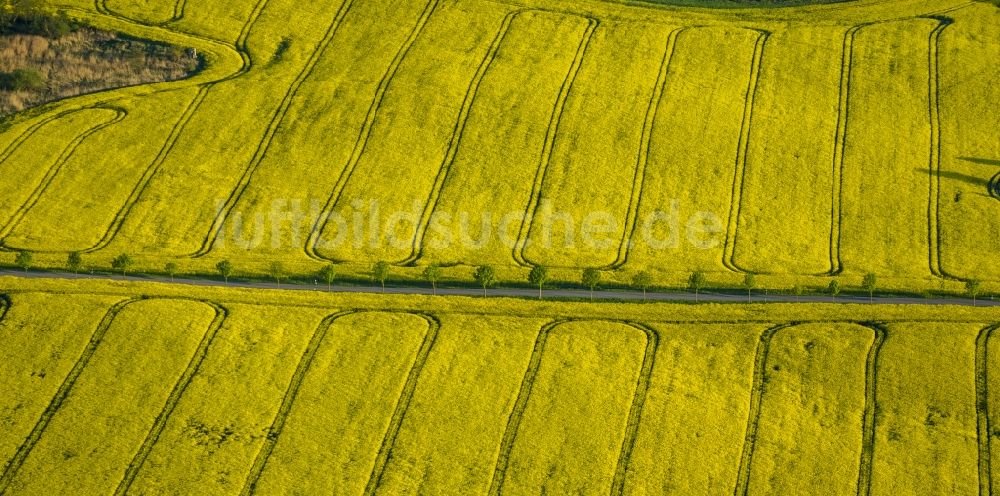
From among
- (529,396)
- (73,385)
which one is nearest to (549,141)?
(529,396)

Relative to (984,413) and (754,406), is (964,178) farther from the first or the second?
(754,406)

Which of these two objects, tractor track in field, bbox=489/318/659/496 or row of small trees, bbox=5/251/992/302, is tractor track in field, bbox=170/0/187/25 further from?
tractor track in field, bbox=489/318/659/496

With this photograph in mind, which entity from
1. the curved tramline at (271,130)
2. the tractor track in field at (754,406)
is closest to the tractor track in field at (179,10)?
the curved tramline at (271,130)

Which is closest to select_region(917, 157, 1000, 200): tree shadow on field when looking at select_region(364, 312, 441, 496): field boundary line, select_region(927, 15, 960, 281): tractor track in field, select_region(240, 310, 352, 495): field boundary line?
select_region(927, 15, 960, 281): tractor track in field

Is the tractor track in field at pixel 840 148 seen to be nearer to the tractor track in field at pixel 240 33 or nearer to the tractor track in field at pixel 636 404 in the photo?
the tractor track in field at pixel 636 404

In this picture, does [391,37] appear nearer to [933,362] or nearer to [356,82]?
[356,82]

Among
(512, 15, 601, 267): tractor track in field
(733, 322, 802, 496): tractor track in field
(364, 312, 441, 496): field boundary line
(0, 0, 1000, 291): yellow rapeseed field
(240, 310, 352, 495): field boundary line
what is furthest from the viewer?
(512, 15, 601, 267): tractor track in field
